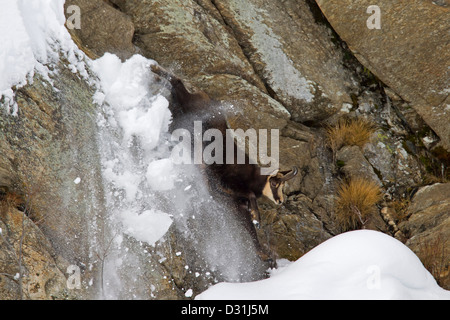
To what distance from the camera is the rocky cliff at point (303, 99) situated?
415 centimetres

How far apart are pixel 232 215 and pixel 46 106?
2717 millimetres

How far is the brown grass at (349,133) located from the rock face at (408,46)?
78 cm

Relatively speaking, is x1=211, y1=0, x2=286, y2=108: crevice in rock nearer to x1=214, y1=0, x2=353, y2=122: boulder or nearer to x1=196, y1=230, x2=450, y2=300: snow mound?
x1=214, y1=0, x2=353, y2=122: boulder

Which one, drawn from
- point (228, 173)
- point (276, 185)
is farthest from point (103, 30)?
point (276, 185)

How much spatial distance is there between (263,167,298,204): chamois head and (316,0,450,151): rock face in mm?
2293

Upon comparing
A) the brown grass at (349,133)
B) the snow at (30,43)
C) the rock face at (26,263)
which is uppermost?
the snow at (30,43)

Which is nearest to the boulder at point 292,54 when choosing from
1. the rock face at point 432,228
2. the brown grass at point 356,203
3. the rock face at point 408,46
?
the rock face at point 408,46

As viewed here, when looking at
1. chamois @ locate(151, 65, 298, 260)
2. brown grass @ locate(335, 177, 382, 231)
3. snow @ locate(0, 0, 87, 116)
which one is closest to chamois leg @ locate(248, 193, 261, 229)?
chamois @ locate(151, 65, 298, 260)

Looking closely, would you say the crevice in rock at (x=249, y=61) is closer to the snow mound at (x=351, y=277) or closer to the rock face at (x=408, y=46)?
the rock face at (x=408, y=46)

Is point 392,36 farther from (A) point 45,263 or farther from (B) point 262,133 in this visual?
(A) point 45,263

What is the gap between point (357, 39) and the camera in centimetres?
551

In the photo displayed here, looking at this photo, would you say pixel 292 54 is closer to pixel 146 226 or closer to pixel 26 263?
pixel 146 226

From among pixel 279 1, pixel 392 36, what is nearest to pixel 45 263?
pixel 279 1

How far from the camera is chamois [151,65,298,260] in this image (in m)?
4.95
